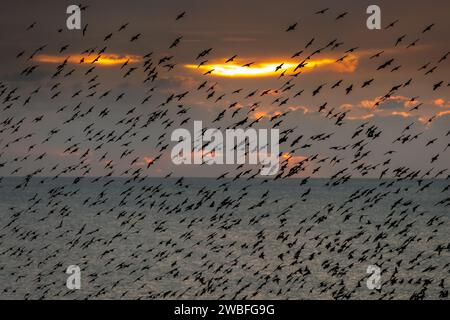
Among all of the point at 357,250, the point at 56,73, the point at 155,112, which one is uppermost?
the point at 56,73

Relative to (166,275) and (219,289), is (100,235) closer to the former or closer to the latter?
(166,275)

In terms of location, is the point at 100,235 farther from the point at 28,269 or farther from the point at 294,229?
the point at 28,269

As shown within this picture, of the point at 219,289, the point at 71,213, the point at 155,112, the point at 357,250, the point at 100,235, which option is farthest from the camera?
the point at 71,213

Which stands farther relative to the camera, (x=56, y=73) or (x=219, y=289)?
(x=219, y=289)

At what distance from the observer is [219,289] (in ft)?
261

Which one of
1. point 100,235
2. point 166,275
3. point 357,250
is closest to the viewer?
point 166,275

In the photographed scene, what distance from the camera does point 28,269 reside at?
307 feet

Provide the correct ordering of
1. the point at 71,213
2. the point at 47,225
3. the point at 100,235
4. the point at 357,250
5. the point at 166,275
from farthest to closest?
the point at 71,213, the point at 47,225, the point at 100,235, the point at 357,250, the point at 166,275
